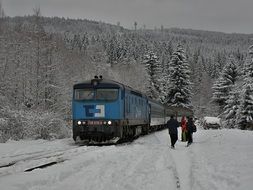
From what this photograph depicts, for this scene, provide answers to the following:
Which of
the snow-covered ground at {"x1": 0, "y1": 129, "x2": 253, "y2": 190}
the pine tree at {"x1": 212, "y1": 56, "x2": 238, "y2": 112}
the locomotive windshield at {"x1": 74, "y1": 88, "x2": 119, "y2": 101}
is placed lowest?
the snow-covered ground at {"x1": 0, "y1": 129, "x2": 253, "y2": 190}

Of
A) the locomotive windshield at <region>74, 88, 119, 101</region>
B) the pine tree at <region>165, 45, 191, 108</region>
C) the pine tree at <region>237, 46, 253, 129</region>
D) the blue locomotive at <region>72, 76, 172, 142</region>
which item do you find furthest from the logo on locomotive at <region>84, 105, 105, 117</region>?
the pine tree at <region>165, 45, 191, 108</region>

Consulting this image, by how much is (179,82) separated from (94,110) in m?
44.6

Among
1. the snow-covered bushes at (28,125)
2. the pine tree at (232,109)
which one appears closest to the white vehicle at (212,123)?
the pine tree at (232,109)

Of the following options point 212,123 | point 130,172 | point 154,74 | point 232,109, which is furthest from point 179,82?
point 130,172

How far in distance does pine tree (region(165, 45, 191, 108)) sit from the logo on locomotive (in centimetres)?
4417

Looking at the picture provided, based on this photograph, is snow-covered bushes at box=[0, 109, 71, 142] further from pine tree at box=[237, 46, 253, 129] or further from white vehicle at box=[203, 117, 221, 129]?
white vehicle at box=[203, 117, 221, 129]

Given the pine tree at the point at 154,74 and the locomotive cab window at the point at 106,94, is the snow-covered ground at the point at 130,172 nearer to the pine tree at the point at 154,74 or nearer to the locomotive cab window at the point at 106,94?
the locomotive cab window at the point at 106,94

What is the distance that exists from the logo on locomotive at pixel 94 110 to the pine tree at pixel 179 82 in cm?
4417

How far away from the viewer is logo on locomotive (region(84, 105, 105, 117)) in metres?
23.1

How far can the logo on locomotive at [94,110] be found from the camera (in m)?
23.1

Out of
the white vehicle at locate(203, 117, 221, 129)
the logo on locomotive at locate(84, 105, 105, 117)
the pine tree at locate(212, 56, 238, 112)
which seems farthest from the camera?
the pine tree at locate(212, 56, 238, 112)

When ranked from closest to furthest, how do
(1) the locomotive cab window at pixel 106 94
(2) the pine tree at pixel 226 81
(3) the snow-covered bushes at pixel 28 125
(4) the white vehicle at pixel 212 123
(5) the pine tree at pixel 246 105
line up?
(1) the locomotive cab window at pixel 106 94, (3) the snow-covered bushes at pixel 28 125, (5) the pine tree at pixel 246 105, (4) the white vehicle at pixel 212 123, (2) the pine tree at pixel 226 81

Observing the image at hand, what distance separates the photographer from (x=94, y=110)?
76.0 feet

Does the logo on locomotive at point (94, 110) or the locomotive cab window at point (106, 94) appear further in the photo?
the locomotive cab window at point (106, 94)
